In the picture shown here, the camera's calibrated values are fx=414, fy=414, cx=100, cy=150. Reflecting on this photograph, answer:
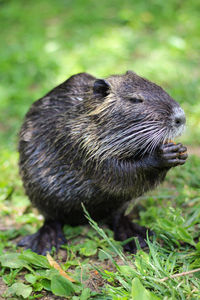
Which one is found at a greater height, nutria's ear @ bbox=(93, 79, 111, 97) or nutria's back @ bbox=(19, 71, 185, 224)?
nutria's ear @ bbox=(93, 79, 111, 97)

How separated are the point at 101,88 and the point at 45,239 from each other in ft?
4.03

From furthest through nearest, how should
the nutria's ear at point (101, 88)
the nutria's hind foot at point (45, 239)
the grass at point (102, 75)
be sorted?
the nutria's hind foot at point (45, 239) < the nutria's ear at point (101, 88) < the grass at point (102, 75)

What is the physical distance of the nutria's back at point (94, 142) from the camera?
110 inches

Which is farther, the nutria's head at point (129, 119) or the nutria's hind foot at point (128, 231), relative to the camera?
the nutria's hind foot at point (128, 231)

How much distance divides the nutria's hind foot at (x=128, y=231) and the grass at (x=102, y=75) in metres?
0.08

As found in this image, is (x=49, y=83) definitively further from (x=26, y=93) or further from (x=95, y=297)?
(x=95, y=297)

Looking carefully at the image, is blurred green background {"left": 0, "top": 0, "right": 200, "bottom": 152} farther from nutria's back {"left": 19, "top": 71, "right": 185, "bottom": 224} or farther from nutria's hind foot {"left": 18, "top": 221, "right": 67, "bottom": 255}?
nutria's hind foot {"left": 18, "top": 221, "right": 67, "bottom": 255}

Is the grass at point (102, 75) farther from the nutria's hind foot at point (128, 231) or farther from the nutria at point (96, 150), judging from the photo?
the nutria at point (96, 150)

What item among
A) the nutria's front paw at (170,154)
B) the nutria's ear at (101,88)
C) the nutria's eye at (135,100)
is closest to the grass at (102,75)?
the nutria's front paw at (170,154)

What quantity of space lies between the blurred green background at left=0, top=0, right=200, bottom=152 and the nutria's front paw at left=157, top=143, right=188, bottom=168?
1.59 m

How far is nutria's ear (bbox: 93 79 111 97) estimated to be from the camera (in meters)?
2.99

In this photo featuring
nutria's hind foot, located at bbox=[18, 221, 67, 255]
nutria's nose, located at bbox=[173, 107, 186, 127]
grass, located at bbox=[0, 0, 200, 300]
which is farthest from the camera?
nutria's hind foot, located at bbox=[18, 221, 67, 255]

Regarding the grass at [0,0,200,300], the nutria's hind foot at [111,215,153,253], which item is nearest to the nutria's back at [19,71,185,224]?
the nutria's hind foot at [111,215,153,253]

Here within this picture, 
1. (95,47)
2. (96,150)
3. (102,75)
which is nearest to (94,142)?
(96,150)
